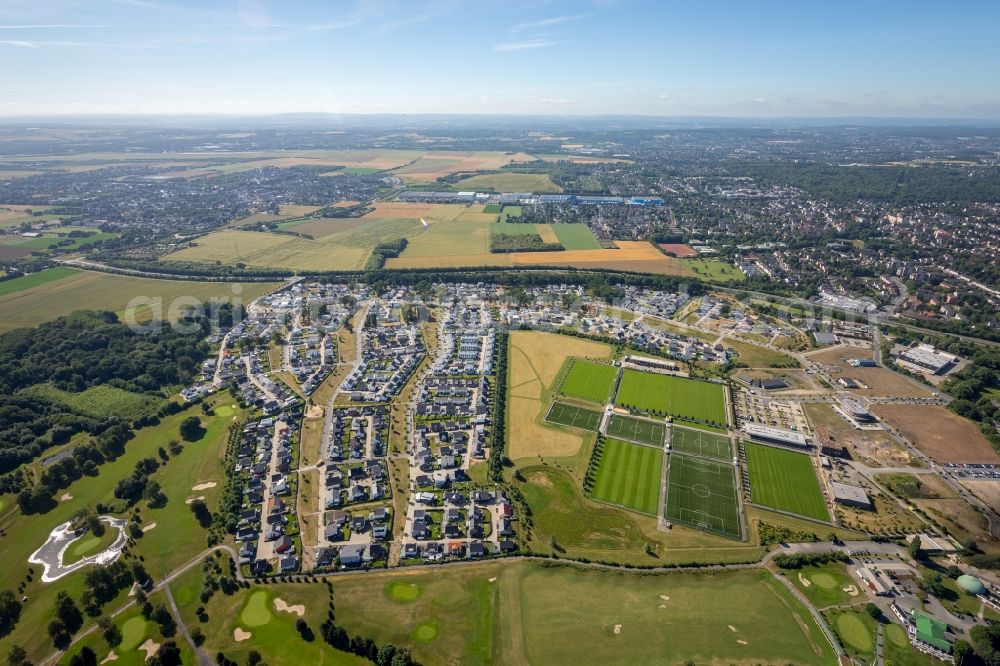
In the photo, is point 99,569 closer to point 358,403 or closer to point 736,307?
point 358,403

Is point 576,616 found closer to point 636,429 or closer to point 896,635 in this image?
point 896,635

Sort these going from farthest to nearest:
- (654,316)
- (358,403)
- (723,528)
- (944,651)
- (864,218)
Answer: (864,218) < (654,316) < (358,403) < (723,528) < (944,651)

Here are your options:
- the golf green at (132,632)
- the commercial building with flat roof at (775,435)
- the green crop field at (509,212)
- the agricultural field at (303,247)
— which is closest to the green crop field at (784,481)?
the commercial building with flat roof at (775,435)

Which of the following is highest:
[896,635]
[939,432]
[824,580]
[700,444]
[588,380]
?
[588,380]

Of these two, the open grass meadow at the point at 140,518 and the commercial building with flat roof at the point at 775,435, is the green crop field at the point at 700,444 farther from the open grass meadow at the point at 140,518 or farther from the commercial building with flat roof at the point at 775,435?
the open grass meadow at the point at 140,518

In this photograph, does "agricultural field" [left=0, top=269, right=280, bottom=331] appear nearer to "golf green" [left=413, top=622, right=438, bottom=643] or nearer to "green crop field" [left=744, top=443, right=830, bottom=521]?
"golf green" [left=413, top=622, right=438, bottom=643]

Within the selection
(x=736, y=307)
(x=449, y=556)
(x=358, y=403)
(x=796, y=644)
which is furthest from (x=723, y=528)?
(x=736, y=307)

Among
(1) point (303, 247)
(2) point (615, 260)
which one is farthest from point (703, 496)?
(1) point (303, 247)
